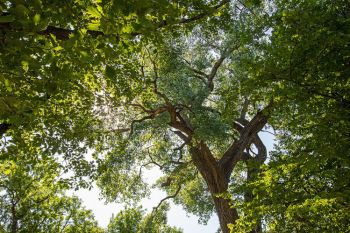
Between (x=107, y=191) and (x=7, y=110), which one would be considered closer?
(x=7, y=110)

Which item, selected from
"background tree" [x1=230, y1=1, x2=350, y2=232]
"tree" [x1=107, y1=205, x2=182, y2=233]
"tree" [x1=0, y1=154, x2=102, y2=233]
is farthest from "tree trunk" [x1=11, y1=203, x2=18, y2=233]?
"background tree" [x1=230, y1=1, x2=350, y2=232]

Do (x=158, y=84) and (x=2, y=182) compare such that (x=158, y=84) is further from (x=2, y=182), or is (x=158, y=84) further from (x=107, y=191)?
(x=2, y=182)

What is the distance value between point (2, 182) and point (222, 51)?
43.1ft

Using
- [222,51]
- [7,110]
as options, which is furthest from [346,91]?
[222,51]

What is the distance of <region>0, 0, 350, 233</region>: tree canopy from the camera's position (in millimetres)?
4312

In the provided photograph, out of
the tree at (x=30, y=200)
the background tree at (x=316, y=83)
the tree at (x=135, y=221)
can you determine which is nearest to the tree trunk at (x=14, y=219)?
the tree at (x=30, y=200)

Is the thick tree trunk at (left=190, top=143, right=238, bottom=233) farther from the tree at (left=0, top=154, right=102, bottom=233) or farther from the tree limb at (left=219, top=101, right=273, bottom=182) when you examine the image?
the tree at (left=0, top=154, right=102, bottom=233)

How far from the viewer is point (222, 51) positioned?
18.8 m

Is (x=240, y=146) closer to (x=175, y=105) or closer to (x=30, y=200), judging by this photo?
(x=175, y=105)

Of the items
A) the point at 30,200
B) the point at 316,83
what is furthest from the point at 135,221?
the point at 316,83

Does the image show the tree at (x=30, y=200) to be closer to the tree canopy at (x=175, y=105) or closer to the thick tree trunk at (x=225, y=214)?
the tree canopy at (x=175, y=105)

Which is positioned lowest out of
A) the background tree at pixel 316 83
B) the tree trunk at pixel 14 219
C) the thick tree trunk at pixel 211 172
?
the background tree at pixel 316 83

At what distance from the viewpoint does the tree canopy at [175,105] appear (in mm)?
4312

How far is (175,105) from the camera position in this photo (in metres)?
15.6
